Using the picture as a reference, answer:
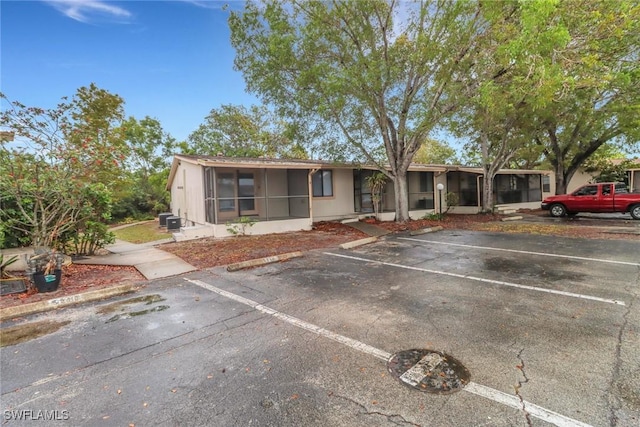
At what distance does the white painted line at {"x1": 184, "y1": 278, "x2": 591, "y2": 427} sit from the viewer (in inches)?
85.7

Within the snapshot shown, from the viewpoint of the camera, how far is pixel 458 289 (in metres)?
5.12

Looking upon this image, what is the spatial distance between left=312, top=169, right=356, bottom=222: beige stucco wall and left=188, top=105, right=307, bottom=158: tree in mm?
12408

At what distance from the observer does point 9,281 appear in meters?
5.86

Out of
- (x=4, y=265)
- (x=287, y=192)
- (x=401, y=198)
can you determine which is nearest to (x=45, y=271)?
(x=4, y=265)

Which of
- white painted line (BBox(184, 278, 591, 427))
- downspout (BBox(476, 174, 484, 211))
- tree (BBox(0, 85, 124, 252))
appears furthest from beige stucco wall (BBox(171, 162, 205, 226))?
downspout (BBox(476, 174, 484, 211))

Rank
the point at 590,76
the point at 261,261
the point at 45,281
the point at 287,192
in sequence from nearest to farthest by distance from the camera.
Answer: the point at 45,281, the point at 261,261, the point at 590,76, the point at 287,192

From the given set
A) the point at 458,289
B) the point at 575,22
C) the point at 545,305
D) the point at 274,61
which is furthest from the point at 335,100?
the point at 545,305

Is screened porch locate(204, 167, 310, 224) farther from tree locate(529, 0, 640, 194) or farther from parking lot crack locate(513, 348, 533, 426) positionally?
parking lot crack locate(513, 348, 533, 426)

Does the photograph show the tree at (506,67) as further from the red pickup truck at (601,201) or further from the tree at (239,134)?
the tree at (239,134)

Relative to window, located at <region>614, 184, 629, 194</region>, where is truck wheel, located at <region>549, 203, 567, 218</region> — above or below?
below

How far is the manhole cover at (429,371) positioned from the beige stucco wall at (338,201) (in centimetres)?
1160

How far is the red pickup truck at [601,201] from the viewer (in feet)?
45.4

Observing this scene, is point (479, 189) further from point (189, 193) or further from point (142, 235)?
point (142, 235)

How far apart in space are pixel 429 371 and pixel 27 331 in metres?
4.92
